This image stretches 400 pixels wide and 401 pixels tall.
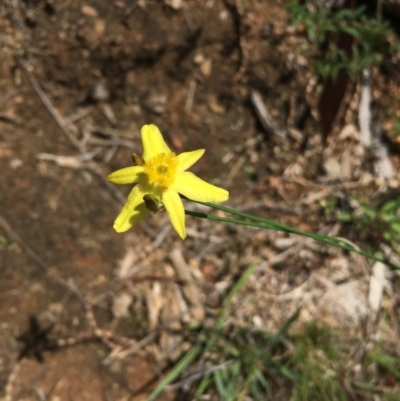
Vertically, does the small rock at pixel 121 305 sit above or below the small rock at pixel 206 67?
below

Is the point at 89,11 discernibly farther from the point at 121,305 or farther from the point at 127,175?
the point at 121,305

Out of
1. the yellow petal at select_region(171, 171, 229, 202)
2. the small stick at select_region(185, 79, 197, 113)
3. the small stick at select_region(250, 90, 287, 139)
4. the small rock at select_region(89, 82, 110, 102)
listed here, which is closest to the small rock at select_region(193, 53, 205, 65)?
the small stick at select_region(185, 79, 197, 113)

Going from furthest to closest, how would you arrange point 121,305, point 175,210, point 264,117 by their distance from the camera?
point 264,117
point 121,305
point 175,210

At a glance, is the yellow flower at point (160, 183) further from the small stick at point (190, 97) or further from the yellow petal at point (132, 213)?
the small stick at point (190, 97)

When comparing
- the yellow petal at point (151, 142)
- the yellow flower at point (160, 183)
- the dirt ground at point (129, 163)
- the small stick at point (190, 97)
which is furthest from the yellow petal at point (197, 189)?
the small stick at point (190, 97)

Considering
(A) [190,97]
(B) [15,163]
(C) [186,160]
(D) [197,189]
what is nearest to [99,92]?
(A) [190,97]

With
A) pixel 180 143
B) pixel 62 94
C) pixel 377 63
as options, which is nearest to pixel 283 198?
pixel 180 143
